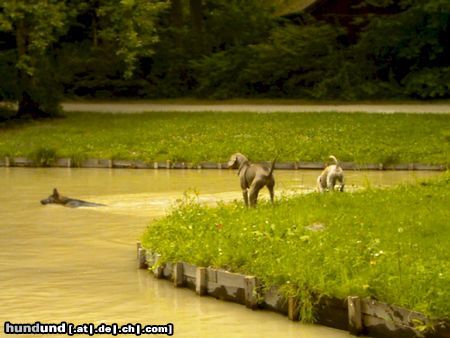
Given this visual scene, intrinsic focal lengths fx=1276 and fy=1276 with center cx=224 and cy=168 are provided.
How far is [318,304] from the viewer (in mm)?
13031

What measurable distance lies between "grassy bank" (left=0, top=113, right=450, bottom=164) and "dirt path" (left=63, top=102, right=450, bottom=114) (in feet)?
9.14

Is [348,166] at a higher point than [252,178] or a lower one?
lower

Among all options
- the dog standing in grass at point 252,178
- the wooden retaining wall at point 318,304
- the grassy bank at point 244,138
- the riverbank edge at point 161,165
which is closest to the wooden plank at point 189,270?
the wooden retaining wall at point 318,304

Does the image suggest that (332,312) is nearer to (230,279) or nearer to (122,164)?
(230,279)

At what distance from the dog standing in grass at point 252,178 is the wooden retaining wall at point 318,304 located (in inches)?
117

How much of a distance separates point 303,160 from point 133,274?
15575mm

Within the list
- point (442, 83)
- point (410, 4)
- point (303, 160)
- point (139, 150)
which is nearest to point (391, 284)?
point (303, 160)

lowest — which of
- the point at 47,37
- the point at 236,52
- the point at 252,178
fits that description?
the point at 252,178

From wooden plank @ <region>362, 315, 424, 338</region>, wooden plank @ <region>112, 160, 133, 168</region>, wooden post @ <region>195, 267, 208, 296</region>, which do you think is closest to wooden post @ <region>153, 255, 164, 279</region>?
wooden post @ <region>195, 267, 208, 296</region>

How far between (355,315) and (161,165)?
19.9 m

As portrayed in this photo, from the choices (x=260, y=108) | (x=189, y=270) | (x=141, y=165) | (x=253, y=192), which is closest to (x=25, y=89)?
(x=260, y=108)

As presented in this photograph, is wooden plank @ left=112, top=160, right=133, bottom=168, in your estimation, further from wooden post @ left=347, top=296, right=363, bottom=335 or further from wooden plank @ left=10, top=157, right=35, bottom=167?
wooden post @ left=347, top=296, right=363, bottom=335

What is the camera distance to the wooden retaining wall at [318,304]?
1196 cm

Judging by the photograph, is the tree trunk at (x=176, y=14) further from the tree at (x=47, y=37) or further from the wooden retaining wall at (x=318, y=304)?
the wooden retaining wall at (x=318, y=304)
